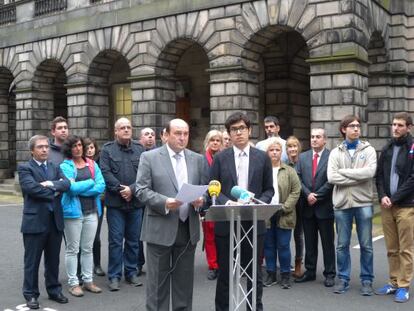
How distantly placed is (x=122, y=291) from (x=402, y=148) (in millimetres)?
3903

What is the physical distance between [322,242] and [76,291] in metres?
3.21

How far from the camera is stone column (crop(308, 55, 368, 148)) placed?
1252 centimetres

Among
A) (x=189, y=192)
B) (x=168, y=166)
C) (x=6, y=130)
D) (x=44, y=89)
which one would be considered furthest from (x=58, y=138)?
(x=6, y=130)

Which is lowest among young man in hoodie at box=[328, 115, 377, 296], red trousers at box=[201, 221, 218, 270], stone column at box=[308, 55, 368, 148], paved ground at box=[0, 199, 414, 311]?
paved ground at box=[0, 199, 414, 311]

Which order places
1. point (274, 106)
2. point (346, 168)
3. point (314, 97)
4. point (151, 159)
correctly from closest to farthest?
1. point (151, 159)
2. point (346, 168)
3. point (314, 97)
4. point (274, 106)

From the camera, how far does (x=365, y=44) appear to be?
1316 centimetres

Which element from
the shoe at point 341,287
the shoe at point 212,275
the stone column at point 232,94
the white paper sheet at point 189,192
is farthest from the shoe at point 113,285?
the stone column at point 232,94

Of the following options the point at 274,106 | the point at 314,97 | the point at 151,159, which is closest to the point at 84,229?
the point at 151,159

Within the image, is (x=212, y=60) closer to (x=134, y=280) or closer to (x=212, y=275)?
(x=212, y=275)

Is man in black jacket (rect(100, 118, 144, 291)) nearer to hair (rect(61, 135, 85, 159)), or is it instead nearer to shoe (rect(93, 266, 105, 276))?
hair (rect(61, 135, 85, 159))

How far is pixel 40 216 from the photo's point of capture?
19.1 feet

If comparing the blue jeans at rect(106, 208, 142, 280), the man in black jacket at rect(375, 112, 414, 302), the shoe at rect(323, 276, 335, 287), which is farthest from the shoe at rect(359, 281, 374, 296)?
the blue jeans at rect(106, 208, 142, 280)

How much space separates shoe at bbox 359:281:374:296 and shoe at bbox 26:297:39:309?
3.90 m

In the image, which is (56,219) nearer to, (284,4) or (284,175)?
(284,175)
